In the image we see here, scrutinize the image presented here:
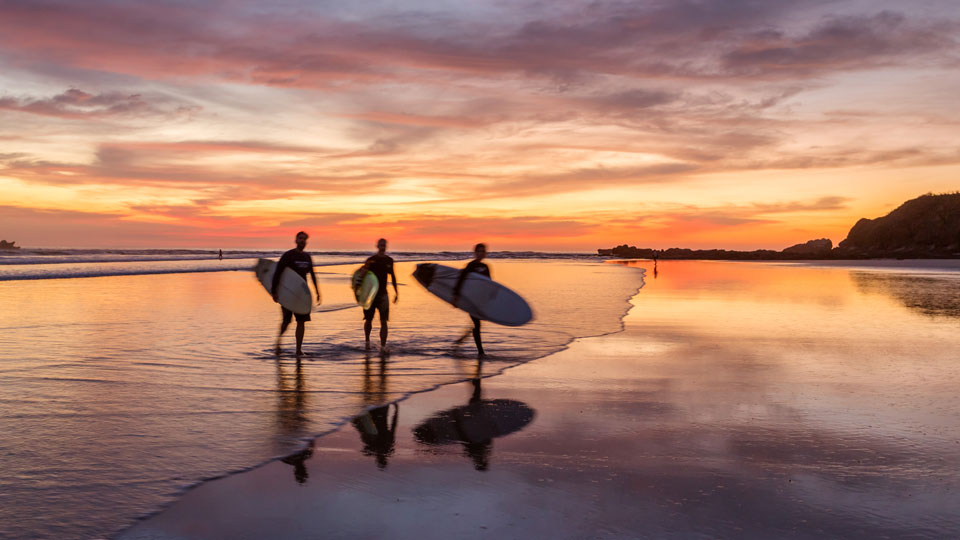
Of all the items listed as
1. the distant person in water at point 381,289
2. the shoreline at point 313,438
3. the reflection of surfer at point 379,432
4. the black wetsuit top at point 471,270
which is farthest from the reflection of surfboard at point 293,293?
the reflection of surfer at point 379,432

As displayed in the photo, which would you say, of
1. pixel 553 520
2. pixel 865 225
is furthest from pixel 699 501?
pixel 865 225

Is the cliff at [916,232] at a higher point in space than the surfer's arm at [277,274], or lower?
higher

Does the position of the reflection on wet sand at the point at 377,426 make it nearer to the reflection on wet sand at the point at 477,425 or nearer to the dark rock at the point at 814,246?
the reflection on wet sand at the point at 477,425

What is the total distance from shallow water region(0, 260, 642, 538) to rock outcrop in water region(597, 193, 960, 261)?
241 ft

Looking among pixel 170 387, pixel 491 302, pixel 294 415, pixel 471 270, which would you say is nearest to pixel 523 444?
pixel 294 415

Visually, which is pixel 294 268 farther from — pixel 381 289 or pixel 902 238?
pixel 902 238

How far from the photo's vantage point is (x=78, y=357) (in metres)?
11.2

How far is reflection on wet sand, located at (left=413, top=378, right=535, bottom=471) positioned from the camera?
6.38 meters

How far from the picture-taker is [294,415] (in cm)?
755

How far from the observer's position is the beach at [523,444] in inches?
183

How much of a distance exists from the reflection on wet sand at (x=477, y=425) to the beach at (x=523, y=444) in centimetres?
3

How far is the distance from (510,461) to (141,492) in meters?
2.89

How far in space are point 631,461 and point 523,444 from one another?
104 cm

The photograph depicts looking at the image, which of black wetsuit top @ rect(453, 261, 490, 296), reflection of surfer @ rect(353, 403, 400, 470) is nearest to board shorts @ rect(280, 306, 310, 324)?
black wetsuit top @ rect(453, 261, 490, 296)
